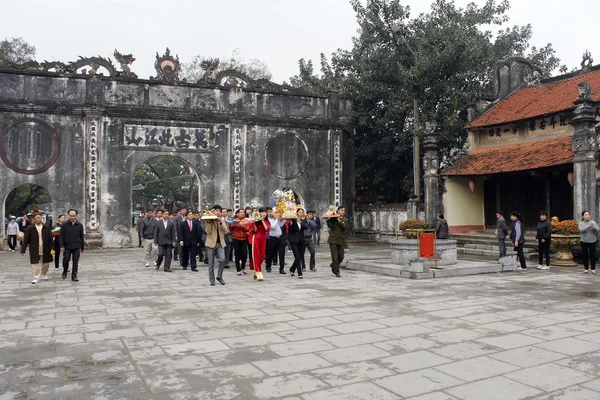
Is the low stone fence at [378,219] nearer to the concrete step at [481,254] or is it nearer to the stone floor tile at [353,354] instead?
the concrete step at [481,254]

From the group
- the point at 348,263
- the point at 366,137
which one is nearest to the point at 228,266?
the point at 348,263

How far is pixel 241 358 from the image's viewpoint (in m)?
4.79

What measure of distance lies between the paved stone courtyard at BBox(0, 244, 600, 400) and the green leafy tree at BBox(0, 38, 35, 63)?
2425 cm

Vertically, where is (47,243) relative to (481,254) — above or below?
above

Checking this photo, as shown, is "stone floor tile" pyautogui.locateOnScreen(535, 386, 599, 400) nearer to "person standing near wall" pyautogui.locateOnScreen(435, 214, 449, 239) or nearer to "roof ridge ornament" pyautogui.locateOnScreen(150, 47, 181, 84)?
"person standing near wall" pyautogui.locateOnScreen(435, 214, 449, 239)

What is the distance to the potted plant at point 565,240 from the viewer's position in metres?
12.6

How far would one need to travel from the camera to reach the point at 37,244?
10.0m

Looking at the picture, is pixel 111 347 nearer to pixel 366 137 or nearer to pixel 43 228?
pixel 43 228

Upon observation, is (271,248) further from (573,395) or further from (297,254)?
(573,395)

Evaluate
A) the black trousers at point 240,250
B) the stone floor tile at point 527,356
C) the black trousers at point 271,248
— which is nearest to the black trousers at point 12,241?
the black trousers at point 240,250

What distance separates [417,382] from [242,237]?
7657mm

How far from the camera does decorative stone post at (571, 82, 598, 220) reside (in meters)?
13.3

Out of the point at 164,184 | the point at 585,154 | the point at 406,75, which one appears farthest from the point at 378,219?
the point at 164,184

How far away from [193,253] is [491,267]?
22.8 ft
